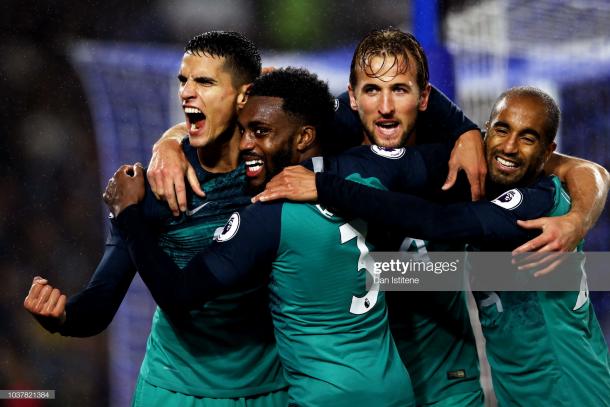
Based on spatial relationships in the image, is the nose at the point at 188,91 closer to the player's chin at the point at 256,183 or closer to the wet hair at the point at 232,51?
the wet hair at the point at 232,51

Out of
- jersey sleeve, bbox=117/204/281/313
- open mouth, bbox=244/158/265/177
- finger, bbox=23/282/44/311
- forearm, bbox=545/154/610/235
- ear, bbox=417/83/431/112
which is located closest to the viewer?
jersey sleeve, bbox=117/204/281/313

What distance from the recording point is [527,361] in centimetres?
201

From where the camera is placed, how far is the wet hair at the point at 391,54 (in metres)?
2.13

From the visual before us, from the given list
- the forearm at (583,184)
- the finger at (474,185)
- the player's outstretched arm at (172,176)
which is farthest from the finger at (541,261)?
the player's outstretched arm at (172,176)

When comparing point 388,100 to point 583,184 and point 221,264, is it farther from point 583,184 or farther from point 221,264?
point 221,264

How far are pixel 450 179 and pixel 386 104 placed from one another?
29 centimetres

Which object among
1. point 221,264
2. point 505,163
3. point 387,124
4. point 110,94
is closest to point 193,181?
point 221,264

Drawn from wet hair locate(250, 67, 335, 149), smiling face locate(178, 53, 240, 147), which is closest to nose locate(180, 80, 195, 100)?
smiling face locate(178, 53, 240, 147)

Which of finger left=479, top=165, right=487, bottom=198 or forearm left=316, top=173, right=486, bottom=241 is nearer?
forearm left=316, top=173, right=486, bottom=241

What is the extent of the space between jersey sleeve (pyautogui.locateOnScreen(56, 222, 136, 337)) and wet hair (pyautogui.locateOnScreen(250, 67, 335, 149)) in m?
0.54

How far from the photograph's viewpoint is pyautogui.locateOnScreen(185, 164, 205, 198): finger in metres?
1.97

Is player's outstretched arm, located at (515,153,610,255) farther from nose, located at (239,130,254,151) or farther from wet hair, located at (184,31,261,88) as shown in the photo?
wet hair, located at (184,31,261,88)

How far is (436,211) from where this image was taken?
5.90ft

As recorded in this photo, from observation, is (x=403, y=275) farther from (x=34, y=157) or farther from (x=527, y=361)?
(x=34, y=157)
